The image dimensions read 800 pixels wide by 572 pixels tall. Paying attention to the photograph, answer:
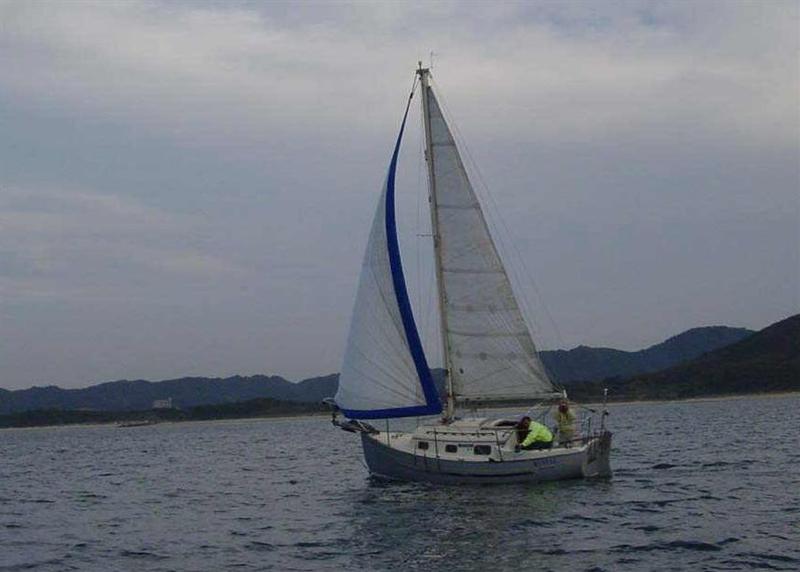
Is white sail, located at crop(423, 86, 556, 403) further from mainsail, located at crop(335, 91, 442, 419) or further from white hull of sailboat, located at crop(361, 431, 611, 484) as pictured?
white hull of sailboat, located at crop(361, 431, 611, 484)

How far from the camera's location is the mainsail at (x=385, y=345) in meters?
36.0

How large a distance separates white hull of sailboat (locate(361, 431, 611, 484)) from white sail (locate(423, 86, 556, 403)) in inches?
82.8

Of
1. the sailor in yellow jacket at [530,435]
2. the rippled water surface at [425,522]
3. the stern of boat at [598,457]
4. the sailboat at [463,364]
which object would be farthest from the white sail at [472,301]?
the rippled water surface at [425,522]

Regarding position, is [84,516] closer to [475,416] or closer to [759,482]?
[475,416]

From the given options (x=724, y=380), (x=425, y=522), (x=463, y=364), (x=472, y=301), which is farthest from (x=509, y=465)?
(x=724, y=380)

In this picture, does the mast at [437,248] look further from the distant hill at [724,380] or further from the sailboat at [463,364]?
the distant hill at [724,380]

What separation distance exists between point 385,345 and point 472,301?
11.1ft

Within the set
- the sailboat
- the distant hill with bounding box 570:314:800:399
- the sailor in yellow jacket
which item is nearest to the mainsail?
the sailboat

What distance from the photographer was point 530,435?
34.6 metres

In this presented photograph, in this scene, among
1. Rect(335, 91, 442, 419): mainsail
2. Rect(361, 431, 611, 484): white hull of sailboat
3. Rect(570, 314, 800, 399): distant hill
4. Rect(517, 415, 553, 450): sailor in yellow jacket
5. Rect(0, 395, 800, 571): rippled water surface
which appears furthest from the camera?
Rect(570, 314, 800, 399): distant hill

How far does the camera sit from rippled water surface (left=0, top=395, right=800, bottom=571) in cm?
2392

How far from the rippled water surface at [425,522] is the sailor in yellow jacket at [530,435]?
136 cm

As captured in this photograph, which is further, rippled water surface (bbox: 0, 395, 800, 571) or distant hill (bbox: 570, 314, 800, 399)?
distant hill (bbox: 570, 314, 800, 399)

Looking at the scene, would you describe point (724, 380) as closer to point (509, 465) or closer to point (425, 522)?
point (509, 465)
